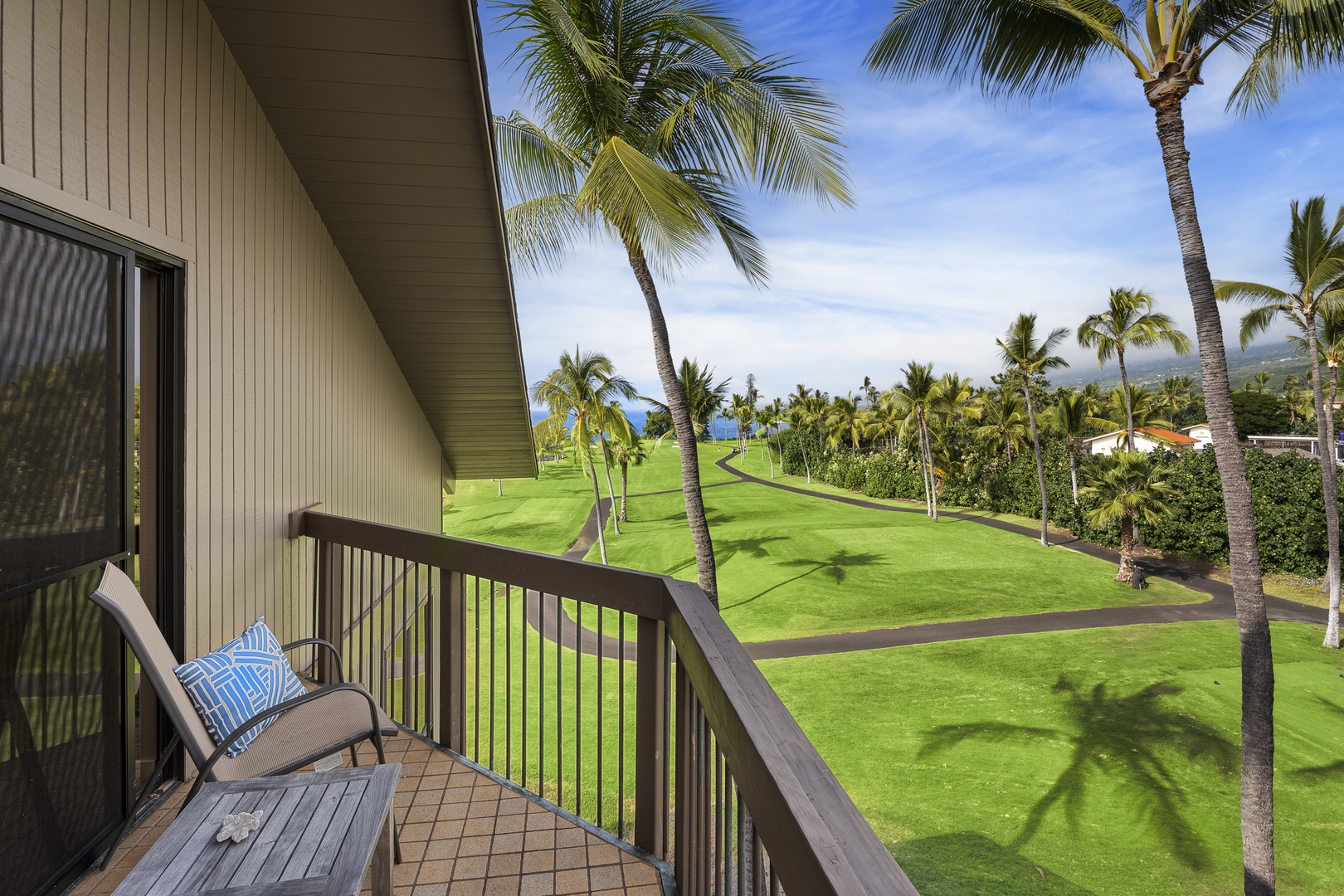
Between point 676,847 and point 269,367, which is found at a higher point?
point 269,367

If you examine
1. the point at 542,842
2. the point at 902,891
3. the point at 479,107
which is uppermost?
the point at 479,107

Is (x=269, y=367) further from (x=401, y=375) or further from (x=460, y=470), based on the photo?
(x=460, y=470)

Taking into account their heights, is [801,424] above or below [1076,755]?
above

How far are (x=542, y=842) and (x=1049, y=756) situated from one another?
11437mm

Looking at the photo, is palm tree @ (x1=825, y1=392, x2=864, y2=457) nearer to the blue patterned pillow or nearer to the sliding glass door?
the blue patterned pillow

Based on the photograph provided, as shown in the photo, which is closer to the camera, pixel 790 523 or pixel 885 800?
pixel 885 800

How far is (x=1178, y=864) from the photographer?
8281mm

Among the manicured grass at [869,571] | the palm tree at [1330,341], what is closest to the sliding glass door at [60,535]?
the manicured grass at [869,571]

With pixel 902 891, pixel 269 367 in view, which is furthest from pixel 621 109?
pixel 902 891

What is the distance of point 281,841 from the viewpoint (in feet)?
4.91

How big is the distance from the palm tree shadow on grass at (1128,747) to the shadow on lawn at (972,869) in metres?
0.43

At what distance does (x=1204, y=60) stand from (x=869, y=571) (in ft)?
56.2

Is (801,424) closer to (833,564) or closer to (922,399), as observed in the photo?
(922,399)

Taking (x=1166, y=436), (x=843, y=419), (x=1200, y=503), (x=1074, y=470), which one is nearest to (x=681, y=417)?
(x=1200, y=503)
